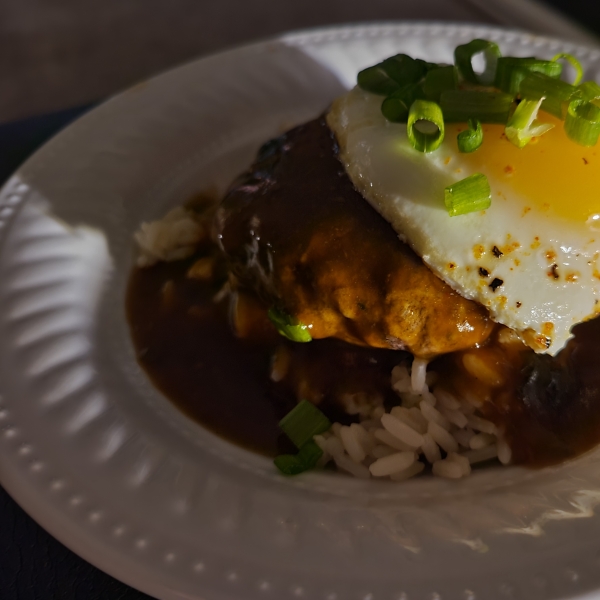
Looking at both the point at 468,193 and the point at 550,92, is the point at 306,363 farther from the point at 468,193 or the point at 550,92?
the point at 550,92

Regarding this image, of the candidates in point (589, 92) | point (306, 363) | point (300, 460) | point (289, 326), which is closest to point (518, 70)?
point (589, 92)

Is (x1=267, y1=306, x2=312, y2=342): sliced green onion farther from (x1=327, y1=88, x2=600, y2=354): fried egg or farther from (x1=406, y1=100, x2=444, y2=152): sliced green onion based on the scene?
(x1=406, y1=100, x2=444, y2=152): sliced green onion

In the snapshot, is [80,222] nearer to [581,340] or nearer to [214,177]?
[214,177]

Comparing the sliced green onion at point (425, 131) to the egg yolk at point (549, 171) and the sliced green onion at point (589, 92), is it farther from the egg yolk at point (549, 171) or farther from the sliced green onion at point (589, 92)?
the sliced green onion at point (589, 92)

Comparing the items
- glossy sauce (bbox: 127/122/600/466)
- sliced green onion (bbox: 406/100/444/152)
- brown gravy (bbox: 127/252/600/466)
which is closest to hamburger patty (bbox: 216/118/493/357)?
glossy sauce (bbox: 127/122/600/466)

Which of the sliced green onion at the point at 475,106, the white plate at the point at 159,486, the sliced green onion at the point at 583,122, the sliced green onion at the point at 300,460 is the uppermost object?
the sliced green onion at the point at 583,122

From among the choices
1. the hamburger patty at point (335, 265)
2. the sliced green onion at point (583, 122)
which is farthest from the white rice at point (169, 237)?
the sliced green onion at point (583, 122)
